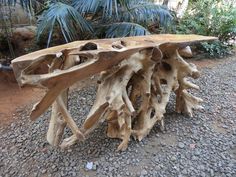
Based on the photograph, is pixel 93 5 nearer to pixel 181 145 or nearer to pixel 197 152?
pixel 181 145

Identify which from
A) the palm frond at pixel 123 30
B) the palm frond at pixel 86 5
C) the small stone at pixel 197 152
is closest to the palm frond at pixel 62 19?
the palm frond at pixel 86 5

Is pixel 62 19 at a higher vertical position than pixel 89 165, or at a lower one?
higher

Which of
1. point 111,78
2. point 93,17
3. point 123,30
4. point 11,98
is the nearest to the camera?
point 111,78

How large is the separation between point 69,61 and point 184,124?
131 centimetres

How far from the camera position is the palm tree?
10.7ft

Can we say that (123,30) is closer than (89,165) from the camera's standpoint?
No

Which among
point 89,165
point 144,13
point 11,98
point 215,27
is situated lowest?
point 11,98

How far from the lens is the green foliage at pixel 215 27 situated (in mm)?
4996

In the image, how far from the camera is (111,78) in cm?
224

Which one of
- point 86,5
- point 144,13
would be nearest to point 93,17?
point 86,5

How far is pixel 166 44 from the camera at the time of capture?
240 centimetres

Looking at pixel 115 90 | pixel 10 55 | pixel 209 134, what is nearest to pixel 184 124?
pixel 209 134

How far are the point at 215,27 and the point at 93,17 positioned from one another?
2.48 metres

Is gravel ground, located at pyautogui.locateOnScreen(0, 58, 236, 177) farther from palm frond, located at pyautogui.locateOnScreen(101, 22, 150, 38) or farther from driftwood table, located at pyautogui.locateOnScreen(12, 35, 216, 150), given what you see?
palm frond, located at pyautogui.locateOnScreen(101, 22, 150, 38)
